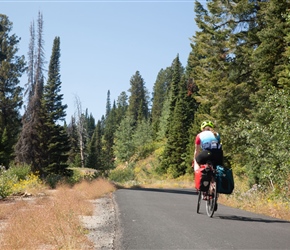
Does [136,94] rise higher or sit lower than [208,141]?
higher

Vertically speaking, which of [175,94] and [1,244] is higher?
[175,94]

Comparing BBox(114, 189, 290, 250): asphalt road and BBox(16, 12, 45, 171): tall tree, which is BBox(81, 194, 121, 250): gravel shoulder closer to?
BBox(114, 189, 290, 250): asphalt road

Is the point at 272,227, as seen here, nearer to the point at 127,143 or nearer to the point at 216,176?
the point at 216,176

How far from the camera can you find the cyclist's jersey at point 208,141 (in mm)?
9320

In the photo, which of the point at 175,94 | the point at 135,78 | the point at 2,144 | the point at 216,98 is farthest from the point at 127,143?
the point at 216,98

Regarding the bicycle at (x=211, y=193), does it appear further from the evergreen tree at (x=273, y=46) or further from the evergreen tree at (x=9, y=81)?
the evergreen tree at (x=9, y=81)

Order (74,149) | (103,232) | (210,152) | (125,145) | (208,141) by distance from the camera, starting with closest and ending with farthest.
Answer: (103,232) → (210,152) → (208,141) → (74,149) → (125,145)

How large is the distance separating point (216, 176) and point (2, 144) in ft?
113

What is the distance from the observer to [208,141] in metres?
9.46

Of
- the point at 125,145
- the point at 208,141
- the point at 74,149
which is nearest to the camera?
the point at 208,141

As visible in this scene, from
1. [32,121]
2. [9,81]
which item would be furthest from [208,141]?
[9,81]

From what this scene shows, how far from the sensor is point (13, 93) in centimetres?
5494

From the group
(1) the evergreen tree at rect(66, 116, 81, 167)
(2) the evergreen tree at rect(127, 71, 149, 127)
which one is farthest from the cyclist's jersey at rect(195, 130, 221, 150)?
(2) the evergreen tree at rect(127, 71, 149, 127)

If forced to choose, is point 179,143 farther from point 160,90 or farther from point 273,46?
point 160,90
